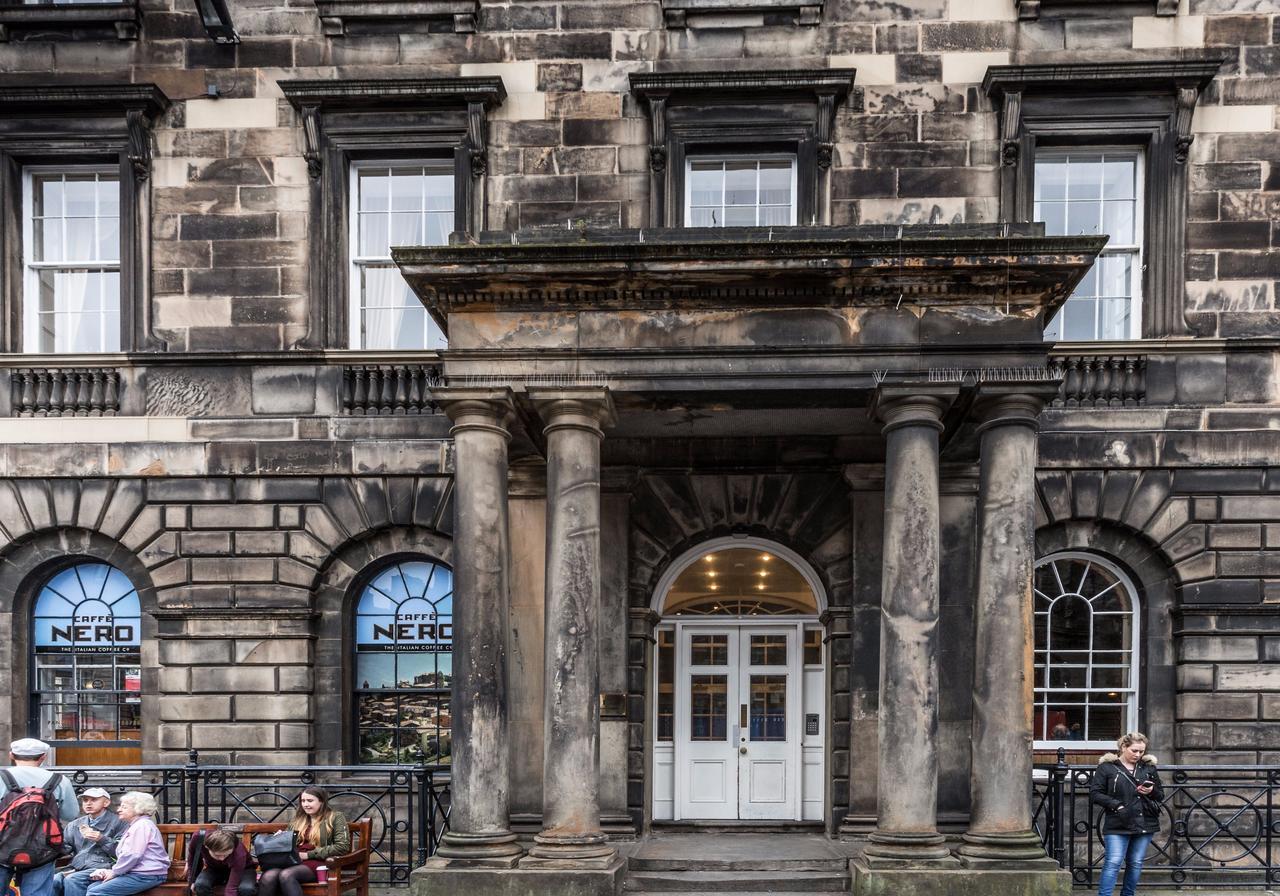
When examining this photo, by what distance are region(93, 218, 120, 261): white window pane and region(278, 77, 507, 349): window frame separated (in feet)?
8.70

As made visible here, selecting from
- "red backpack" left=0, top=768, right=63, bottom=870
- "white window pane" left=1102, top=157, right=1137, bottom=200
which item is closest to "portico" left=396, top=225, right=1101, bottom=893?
"red backpack" left=0, top=768, right=63, bottom=870

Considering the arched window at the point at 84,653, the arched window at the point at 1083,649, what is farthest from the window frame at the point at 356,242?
the arched window at the point at 1083,649

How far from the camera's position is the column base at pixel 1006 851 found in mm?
9781

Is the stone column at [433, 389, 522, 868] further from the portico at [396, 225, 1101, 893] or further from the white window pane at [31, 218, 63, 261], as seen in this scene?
the white window pane at [31, 218, 63, 261]

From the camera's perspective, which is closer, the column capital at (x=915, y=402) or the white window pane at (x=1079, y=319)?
the column capital at (x=915, y=402)

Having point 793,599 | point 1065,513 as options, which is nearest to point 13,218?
point 793,599

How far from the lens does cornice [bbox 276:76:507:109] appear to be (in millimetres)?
13375

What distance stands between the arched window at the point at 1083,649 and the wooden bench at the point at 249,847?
7814 mm

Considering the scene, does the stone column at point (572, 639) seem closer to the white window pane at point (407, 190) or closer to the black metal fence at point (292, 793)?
the black metal fence at point (292, 793)

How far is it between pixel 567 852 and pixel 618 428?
440cm

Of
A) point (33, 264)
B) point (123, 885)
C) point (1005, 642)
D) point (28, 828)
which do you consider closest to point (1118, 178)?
point (1005, 642)

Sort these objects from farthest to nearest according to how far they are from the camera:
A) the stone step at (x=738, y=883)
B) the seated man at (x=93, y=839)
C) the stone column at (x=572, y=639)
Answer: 1. the stone step at (x=738, y=883)
2. the stone column at (x=572, y=639)
3. the seated man at (x=93, y=839)

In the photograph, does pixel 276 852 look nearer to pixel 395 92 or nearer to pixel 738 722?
pixel 738 722

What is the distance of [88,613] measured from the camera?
1379 cm
